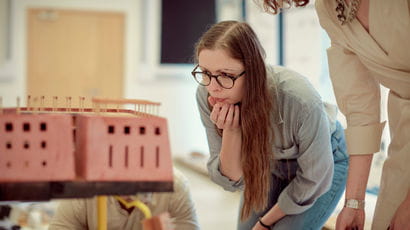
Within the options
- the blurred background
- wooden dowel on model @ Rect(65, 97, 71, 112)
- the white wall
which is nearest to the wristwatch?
wooden dowel on model @ Rect(65, 97, 71, 112)

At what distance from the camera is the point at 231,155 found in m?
1.63

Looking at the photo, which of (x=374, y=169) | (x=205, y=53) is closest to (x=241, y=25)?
(x=205, y=53)

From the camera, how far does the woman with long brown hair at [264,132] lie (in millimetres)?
1501

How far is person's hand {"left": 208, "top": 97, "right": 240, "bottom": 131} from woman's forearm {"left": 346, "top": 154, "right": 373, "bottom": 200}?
0.34m

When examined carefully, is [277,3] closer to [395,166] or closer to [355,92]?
[355,92]

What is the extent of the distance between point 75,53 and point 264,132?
191 inches

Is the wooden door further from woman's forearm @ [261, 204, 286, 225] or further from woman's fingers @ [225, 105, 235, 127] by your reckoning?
woman's fingers @ [225, 105, 235, 127]

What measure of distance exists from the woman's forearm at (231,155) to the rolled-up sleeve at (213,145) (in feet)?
0.08

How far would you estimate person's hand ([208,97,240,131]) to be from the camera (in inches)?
60.1

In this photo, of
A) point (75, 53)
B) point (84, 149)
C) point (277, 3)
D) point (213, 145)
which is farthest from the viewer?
point (75, 53)

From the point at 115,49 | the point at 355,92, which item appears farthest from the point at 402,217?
the point at 115,49

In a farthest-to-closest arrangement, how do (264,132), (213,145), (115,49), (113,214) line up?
(115,49) < (113,214) < (213,145) < (264,132)

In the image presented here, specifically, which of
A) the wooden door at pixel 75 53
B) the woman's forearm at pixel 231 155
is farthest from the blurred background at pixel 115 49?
the woman's forearm at pixel 231 155

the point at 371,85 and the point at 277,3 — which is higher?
the point at 277,3
